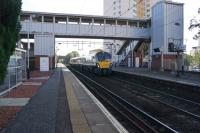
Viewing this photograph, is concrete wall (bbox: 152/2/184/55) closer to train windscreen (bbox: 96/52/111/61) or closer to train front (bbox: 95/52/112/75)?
train windscreen (bbox: 96/52/111/61)

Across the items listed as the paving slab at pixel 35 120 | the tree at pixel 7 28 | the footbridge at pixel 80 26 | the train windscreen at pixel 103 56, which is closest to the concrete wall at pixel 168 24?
the footbridge at pixel 80 26

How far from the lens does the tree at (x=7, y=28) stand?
37.1 ft

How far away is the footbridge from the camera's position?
211 feet

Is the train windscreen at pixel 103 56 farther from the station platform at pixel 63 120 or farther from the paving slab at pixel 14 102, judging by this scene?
the station platform at pixel 63 120

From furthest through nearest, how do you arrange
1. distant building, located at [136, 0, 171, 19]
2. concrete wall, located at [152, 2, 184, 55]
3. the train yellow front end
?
distant building, located at [136, 0, 171, 19]
concrete wall, located at [152, 2, 184, 55]
the train yellow front end

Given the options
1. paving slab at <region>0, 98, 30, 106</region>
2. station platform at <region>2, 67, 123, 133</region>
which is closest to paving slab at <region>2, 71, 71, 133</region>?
station platform at <region>2, 67, 123, 133</region>

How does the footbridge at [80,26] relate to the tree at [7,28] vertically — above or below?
above

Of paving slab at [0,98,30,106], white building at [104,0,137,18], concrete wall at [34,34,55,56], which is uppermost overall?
white building at [104,0,137,18]

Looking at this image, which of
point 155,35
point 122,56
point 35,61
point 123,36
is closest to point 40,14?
point 35,61

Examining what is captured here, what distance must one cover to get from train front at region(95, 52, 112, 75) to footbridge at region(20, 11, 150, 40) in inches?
572

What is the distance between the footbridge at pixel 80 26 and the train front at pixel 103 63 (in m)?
14.5

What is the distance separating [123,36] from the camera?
2689 inches

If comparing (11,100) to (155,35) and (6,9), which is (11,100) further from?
(155,35)

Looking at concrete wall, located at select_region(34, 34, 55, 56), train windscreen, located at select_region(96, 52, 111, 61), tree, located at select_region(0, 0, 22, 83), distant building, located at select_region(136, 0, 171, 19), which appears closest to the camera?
tree, located at select_region(0, 0, 22, 83)
